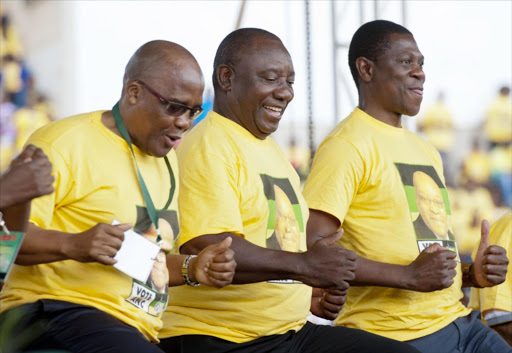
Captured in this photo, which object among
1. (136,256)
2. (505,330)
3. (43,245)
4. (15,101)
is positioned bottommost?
(15,101)

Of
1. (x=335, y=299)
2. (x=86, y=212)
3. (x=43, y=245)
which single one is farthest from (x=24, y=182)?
(x=335, y=299)

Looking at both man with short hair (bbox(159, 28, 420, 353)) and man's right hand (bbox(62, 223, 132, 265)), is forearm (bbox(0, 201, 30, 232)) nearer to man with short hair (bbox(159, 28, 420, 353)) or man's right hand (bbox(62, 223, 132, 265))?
man's right hand (bbox(62, 223, 132, 265))

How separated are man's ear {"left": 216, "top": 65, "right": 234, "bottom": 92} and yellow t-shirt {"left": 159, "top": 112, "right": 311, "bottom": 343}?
0.13 meters

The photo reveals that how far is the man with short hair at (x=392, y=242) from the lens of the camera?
10.4 feet

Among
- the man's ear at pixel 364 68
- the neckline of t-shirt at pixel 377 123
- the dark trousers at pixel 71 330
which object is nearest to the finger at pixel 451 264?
the neckline of t-shirt at pixel 377 123

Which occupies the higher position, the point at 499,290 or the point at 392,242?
the point at 392,242

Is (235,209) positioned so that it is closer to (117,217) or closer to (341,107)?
(117,217)

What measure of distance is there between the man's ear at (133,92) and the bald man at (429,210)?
126cm

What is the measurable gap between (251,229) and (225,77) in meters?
0.58

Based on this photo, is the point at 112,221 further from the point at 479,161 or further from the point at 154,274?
the point at 479,161

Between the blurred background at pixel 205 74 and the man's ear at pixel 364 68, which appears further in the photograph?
the blurred background at pixel 205 74

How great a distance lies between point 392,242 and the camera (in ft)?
10.9

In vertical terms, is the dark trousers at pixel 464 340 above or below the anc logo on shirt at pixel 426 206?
below

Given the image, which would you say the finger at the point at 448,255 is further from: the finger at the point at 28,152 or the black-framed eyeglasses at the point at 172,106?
the finger at the point at 28,152
